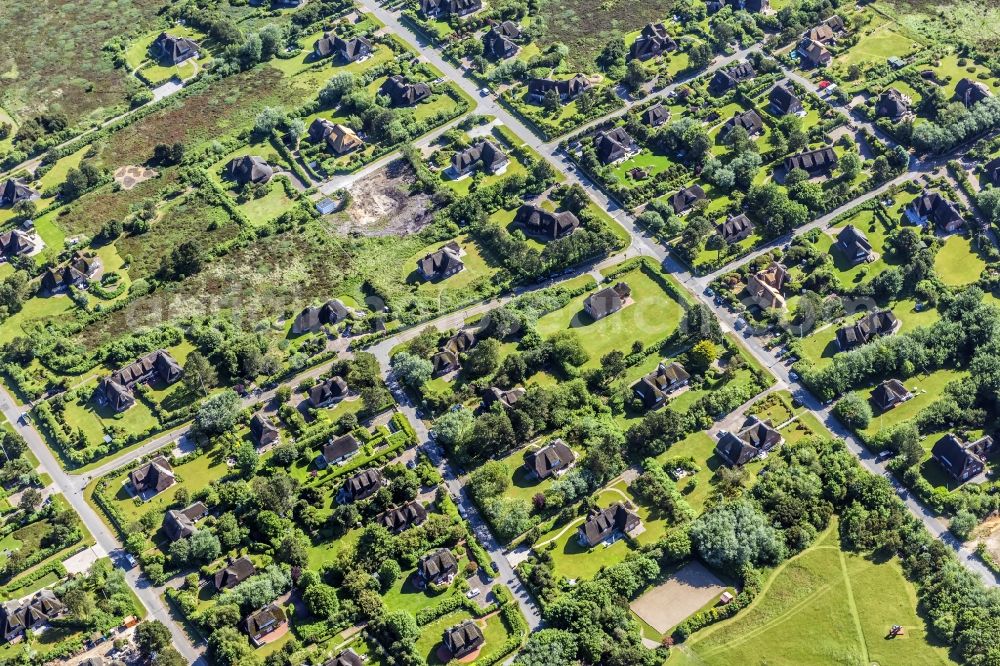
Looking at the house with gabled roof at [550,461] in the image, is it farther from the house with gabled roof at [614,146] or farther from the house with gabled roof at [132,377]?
the house with gabled roof at [614,146]

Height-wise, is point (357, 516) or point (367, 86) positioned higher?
point (367, 86)

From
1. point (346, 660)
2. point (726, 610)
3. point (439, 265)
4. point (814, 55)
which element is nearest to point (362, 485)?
point (346, 660)

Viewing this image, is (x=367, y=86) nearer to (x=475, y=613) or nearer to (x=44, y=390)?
(x=44, y=390)

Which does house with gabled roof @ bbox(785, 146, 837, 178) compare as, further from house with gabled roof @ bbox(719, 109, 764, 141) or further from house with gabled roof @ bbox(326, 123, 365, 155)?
house with gabled roof @ bbox(326, 123, 365, 155)

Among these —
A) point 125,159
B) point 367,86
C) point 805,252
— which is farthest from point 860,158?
point 125,159

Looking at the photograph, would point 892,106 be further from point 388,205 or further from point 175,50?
point 175,50

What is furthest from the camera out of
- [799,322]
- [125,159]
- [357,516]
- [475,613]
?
[125,159]

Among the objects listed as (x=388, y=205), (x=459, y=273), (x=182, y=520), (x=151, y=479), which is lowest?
(x=182, y=520)

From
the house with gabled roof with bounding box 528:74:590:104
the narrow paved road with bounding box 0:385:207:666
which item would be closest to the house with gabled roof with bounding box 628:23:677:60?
the house with gabled roof with bounding box 528:74:590:104
